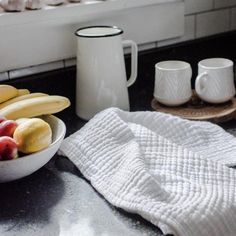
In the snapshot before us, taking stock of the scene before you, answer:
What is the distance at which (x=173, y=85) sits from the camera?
1.14 metres

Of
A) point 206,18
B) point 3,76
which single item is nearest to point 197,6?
point 206,18

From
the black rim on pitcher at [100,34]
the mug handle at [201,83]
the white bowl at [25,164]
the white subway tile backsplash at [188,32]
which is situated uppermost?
the black rim on pitcher at [100,34]

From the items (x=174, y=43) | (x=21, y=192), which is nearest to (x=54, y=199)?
(x=21, y=192)

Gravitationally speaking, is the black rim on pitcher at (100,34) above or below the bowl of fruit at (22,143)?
above

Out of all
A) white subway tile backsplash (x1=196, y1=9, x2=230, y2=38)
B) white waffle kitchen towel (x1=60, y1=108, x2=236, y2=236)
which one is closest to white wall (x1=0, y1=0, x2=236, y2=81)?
white subway tile backsplash (x1=196, y1=9, x2=230, y2=38)

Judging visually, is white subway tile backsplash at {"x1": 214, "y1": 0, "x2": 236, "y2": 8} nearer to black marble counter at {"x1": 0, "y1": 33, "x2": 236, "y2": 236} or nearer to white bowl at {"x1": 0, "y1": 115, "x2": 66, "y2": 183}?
black marble counter at {"x1": 0, "y1": 33, "x2": 236, "y2": 236}

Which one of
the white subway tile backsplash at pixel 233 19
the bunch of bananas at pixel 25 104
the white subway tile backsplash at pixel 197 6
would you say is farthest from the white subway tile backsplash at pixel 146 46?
the bunch of bananas at pixel 25 104

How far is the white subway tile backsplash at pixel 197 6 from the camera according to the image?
4.38ft

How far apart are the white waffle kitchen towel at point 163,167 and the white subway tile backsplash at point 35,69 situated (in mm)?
233

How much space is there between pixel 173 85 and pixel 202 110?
0.27ft

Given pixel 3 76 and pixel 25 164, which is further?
pixel 3 76

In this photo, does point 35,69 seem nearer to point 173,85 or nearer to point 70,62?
point 70,62

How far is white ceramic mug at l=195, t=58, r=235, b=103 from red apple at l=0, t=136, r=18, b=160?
471 mm

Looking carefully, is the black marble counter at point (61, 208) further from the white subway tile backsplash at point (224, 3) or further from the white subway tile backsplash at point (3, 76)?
the white subway tile backsplash at point (224, 3)
